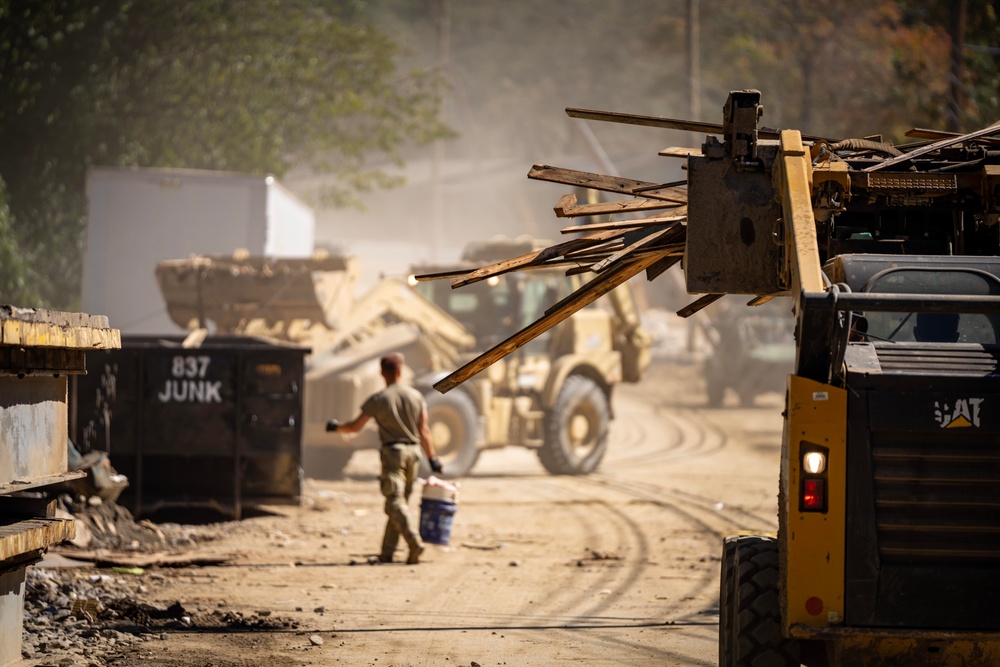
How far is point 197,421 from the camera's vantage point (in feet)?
40.5

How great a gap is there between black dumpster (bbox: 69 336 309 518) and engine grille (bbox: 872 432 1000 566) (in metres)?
8.00

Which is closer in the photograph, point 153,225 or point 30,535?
point 30,535

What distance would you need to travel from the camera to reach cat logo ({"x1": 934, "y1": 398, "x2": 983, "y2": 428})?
5.11 meters

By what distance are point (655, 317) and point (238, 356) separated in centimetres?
2901

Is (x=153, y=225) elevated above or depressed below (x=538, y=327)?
above

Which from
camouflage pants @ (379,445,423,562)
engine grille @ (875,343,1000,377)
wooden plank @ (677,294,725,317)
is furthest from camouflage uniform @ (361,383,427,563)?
engine grille @ (875,343,1000,377)

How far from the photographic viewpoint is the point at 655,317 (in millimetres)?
40562

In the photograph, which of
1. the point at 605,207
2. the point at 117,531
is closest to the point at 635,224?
the point at 605,207

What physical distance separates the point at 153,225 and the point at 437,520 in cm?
1244

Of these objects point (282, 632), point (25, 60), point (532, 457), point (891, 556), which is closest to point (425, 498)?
point (282, 632)

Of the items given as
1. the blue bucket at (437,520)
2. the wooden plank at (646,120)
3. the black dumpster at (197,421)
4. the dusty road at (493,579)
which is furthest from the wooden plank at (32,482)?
the black dumpster at (197,421)

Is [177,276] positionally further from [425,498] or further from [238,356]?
[425,498]

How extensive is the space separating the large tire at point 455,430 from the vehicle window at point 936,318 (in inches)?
435

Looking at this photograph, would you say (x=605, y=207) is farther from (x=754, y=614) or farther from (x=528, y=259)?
(x=754, y=614)
